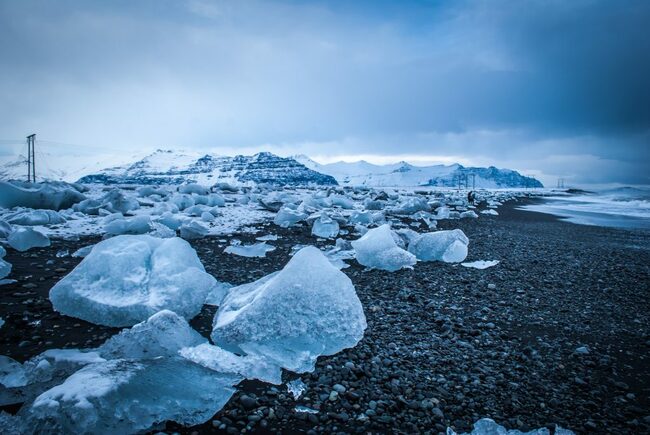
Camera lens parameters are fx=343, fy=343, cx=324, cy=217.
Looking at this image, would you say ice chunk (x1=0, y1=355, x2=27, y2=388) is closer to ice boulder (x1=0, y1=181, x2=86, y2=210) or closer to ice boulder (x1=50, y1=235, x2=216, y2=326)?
ice boulder (x1=50, y1=235, x2=216, y2=326)

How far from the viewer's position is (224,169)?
183625 mm

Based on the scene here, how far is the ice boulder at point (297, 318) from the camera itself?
2242mm

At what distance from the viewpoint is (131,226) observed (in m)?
5.57

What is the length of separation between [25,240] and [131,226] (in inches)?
53.6

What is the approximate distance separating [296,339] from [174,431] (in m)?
0.89

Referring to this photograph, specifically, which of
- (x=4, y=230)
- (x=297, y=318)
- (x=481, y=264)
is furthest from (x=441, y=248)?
(x=4, y=230)

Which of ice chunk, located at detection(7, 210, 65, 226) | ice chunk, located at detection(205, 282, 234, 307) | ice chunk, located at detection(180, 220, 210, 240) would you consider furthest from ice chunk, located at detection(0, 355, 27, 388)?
ice chunk, located at detection(7, 210, 65, 226)

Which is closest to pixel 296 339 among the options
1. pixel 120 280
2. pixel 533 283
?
pixel 120 280

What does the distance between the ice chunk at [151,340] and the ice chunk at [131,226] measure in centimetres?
393

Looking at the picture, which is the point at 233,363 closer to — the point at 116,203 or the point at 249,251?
the point at 249,251

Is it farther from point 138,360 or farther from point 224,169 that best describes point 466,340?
point 224,169

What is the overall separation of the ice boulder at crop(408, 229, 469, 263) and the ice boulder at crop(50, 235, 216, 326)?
3.12m

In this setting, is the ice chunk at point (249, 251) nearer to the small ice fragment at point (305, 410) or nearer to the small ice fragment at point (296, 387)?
the small ice fragment at point (296, 387)

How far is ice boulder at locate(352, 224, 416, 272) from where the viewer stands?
14.4 feet
